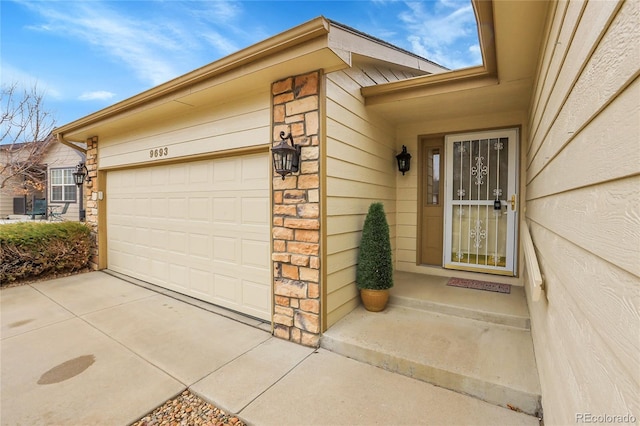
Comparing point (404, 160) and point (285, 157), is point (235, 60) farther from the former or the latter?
point (404, 160)

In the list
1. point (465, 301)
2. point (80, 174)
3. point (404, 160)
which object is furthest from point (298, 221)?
point (80, 174)

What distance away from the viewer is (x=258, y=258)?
332 cm

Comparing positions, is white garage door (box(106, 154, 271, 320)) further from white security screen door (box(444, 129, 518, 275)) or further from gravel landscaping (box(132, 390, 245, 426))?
white security screen door (box(444, 129, 518, 275))

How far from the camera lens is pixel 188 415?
6.32ft

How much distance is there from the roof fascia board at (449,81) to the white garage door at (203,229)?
1.47m

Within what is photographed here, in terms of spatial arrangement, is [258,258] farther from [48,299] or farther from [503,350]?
[48,299]

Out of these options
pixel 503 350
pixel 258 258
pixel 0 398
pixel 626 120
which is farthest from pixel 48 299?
pixel 626 120

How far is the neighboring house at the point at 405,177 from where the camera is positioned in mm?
689

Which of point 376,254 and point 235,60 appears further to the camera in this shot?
point 376,254

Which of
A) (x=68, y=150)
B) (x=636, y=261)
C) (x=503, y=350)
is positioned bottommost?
(x=503, y=350)

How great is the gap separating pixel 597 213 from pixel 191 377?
2597 millimetres

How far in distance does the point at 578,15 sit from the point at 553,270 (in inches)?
39.9

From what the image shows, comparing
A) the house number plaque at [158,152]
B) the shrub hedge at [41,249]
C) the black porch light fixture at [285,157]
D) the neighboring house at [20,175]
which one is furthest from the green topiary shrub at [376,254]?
the neighboring house at [20,175]

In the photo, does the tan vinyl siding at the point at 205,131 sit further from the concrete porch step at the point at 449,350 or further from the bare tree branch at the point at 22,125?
the bare tree branch at the point at 22,125
